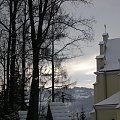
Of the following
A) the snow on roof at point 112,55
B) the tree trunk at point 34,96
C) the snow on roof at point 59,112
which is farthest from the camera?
the snow on roof at point 112,55

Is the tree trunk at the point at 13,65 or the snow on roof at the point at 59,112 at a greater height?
the tree trunk at the point at 13,65

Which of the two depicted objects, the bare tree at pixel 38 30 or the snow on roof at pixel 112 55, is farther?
the snow on roof at pixel 112 55

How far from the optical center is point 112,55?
4219 cm

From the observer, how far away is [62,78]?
38.2m

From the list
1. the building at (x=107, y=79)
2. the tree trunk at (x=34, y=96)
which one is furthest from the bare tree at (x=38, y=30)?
the building at (x=107, y=79)

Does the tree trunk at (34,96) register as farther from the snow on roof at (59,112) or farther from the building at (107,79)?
the building at (107,79)

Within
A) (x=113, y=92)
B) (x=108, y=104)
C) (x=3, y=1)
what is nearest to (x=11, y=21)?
(x=3, y=1)

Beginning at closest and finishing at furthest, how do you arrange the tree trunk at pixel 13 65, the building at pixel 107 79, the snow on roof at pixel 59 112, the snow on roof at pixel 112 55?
the snow on roof at pixel 59 112, the tree trunk at pixel 13 65, the building at pixel 107 79, the snow on roof at pixel 112 55

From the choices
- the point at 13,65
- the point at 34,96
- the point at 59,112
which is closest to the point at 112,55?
the point at 13,65

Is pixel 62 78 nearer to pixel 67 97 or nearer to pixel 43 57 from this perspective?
pixel 67 97

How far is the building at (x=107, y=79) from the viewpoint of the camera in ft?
112

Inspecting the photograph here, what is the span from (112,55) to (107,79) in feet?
13.1

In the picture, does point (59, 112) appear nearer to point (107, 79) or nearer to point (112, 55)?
point (107, 79)

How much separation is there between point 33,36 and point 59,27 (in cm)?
193
